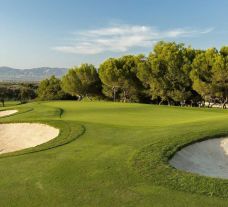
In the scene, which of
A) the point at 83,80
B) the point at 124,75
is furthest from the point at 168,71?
the point at 83,80

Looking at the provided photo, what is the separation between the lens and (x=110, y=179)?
959 cm

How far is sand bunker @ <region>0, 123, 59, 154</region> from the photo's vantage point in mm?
18725

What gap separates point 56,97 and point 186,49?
36.3 m

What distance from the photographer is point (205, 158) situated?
13.0m

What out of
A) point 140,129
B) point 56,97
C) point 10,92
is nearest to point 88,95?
point 56,97

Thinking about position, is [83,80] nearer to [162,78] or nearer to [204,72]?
[162,78]

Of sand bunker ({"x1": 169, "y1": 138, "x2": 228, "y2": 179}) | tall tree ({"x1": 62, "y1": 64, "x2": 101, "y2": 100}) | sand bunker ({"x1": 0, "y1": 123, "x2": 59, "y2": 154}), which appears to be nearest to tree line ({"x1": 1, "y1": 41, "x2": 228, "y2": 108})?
tall tree ({"x1": 62, "y1": 64, "x2": 101, "y2": 100})

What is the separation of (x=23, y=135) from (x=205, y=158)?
39.0ft

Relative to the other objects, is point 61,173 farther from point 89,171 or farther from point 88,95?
point 88,95

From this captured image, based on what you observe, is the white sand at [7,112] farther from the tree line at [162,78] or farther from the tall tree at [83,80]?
the tall tree at [83,80]

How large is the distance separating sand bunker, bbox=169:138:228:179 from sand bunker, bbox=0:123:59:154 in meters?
7.63

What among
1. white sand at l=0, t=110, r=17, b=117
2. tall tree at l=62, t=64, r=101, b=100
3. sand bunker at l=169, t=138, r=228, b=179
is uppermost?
tall tree at l=62, t=64, r=101, b=100

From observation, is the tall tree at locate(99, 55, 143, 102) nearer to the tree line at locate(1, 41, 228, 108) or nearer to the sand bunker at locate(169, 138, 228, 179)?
the tree line at locate(1, 41, 228, 108)

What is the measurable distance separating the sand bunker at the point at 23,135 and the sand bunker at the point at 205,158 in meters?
7.63
